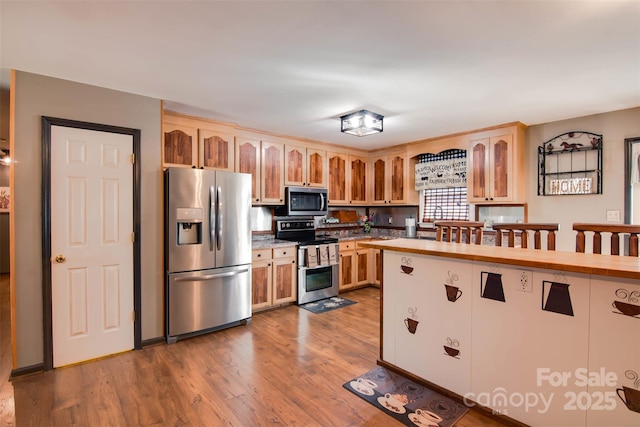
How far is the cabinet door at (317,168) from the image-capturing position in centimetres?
494

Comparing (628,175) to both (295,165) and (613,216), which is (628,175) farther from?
(295,165)

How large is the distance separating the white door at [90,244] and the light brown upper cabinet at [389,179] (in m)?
3.94

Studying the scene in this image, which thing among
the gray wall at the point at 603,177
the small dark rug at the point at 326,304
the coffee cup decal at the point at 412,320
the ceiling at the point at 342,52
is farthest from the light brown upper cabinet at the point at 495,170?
the coffee cup decal at the point at 412,320

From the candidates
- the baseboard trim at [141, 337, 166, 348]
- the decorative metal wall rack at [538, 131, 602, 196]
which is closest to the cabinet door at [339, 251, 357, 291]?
the baseboard trim at [141, 337, 166, 348]

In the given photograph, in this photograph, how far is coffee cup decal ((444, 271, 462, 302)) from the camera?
2146 millimetres

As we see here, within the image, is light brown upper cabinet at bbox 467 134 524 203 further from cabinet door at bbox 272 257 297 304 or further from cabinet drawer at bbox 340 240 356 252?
→ cabinet door at bbox 272 257 297 304

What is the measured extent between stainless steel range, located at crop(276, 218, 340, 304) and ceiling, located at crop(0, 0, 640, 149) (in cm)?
199

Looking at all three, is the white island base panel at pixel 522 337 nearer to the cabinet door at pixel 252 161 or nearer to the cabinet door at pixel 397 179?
the cabinet door at pixel 252 161

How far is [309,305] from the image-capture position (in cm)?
442

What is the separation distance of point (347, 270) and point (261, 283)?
160cm

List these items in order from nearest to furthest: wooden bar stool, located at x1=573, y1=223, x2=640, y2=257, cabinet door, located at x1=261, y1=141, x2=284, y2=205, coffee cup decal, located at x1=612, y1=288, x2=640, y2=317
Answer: coffee cup decal, located at x1=612, y1=288, x2=640, y2=317
wooden bar stool, located at x1=573, y1=223, x2=640, y2=257
cabinet door, located at x1=261, y1=141, x2=284, y2=205

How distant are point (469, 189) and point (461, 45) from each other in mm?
2713

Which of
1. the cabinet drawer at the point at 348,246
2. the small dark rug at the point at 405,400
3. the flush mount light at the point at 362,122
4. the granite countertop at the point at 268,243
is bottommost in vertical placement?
the small dark rug at the point at 405,400

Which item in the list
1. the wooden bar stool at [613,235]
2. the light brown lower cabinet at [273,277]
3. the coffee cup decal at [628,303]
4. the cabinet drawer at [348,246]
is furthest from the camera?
the cabinet drawer at [348,246]
